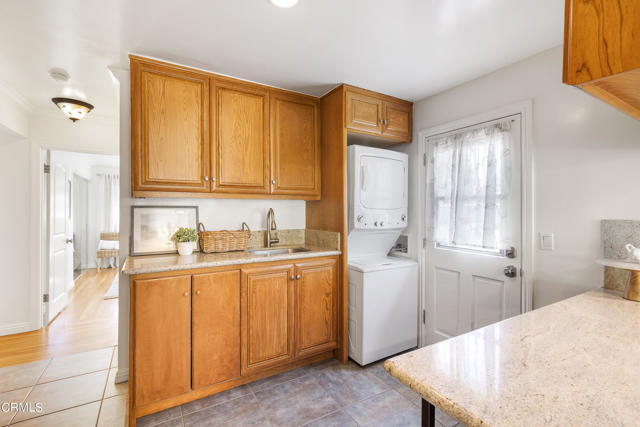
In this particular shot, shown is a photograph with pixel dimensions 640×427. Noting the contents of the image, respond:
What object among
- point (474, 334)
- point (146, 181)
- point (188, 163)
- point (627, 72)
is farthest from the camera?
point (188, 163)

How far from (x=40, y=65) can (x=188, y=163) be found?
1310 millimetres

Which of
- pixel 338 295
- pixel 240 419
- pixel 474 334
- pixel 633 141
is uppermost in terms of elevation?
pixel 633 141

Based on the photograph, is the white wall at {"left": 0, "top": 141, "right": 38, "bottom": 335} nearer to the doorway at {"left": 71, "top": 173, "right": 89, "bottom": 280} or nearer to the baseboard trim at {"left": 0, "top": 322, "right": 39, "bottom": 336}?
the baseboard trim at {"left": 0, "top": 322, "right": 39, "bottom": 336}

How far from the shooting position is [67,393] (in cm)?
213

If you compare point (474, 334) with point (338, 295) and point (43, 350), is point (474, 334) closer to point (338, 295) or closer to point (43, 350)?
point (338, 295)

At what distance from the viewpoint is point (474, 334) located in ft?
3.30

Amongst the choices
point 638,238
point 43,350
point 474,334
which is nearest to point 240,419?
point 474,334

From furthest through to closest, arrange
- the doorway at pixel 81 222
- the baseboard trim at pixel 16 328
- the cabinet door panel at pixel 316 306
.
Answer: the doorway at pixel 81 222 → the baseboard trim at pixel 16 328 → the cabinet door panel at pixel 316 306

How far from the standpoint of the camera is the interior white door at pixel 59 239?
3381mm

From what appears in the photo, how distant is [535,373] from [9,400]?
3.12 meters

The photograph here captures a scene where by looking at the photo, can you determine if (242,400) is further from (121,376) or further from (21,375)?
(21,375)

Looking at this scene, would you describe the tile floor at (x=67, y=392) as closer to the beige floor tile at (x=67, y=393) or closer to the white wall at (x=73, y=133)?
the beige floor tile at (x=67, y=393)

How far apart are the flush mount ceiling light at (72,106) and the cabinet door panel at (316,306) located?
7.33 ft

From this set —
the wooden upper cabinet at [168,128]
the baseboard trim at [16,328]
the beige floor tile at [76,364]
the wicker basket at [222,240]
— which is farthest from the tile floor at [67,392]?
the wooden upper cabinet at [168,128]
